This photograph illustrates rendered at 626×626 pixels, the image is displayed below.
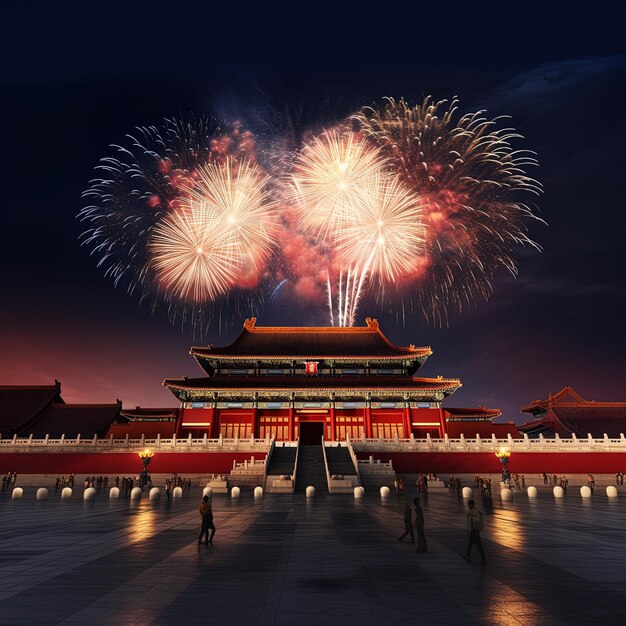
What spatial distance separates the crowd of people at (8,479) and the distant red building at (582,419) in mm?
42888

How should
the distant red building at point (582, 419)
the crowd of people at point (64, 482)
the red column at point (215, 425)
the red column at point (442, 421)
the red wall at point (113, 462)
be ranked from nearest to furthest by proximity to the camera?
1. the crowd of people at point (64, 482)
2. the red wall at point (113, 462)
3. the red column at point (215, 425)
4. the red column at point (442, 421)
5. the distant red building at point (582, 419)

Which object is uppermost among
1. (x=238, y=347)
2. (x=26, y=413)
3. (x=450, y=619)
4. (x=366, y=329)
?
(x=366, y=329)

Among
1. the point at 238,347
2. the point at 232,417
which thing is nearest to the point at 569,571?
the point at 232,417

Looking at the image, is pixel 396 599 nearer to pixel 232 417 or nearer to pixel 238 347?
pixel 232 417

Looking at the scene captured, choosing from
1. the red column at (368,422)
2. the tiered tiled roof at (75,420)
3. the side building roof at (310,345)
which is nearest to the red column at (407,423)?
the red column at (368,422)

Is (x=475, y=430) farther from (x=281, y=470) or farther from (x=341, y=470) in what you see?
(x=281, y=470)

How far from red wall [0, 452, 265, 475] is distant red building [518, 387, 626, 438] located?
27397 mm

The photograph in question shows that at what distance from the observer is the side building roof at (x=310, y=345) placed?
40312 millimetres

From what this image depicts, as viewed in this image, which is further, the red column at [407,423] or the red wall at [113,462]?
the red column at [407,423]

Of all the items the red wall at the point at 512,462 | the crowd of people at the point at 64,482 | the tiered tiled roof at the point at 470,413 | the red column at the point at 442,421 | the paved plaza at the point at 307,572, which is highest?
the tiered tiled roof at the point at 470,413

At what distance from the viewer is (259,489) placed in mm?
22734

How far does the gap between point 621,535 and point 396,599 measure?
906 cm

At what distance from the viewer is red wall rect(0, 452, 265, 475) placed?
30.9m

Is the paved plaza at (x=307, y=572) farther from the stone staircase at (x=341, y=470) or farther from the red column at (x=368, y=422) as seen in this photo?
the red column at (x=368, y=422)
